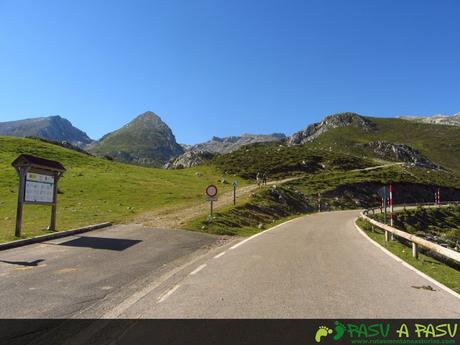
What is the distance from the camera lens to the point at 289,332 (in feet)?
19.7

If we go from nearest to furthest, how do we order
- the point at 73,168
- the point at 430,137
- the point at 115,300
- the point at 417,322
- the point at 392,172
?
the point at 417,322, the point at 115,300, the point at 73,168, the point at 392,172, the point at 430,137

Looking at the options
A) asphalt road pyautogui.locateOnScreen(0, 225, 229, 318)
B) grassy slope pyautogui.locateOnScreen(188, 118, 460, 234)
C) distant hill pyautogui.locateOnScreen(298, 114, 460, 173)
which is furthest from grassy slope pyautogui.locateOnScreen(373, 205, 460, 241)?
distant hill pyautogui.locateOnScreen(298, 114, 460, 173)

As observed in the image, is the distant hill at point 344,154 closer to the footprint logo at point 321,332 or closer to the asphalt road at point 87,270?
the asphalt road at point 87,270

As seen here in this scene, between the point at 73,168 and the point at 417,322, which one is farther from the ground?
the point at 73,168

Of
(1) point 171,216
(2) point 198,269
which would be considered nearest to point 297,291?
(2) point 198,269

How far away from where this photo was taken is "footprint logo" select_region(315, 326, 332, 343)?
5795 millimetres

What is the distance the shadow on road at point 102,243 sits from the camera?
1509 centimetres

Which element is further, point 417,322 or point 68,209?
point 68,209

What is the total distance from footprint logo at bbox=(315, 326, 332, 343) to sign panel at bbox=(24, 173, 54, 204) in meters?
15.6

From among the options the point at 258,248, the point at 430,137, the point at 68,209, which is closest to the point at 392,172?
the point at 68,209

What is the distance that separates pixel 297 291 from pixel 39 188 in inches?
581

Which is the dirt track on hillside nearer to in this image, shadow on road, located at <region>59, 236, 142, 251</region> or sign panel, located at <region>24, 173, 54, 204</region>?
sign panel, located at <region>24, 173, 54, 204</region>

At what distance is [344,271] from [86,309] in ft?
20.5

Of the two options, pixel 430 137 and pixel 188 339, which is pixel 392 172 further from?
pixel 430 137
